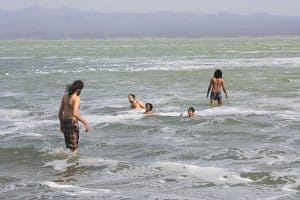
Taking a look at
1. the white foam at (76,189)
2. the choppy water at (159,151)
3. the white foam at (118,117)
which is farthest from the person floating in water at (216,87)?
the white foam at (76,189)

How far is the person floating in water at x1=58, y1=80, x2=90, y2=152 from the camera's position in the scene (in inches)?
404

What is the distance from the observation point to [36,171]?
10.2m

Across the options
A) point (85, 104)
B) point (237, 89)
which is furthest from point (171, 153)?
point (237, 89)

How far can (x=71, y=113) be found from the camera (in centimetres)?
1034

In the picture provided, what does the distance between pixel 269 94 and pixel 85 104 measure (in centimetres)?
667

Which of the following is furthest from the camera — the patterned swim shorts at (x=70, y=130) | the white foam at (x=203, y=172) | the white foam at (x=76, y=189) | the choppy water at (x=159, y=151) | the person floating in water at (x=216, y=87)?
the person floating in water at (x=216, y=87)

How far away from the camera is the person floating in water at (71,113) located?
33.7ft

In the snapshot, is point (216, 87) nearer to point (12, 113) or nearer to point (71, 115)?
point (12, 113)

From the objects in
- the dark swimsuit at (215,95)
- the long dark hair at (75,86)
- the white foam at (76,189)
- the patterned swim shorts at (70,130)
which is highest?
the long dark hair at (75,86)

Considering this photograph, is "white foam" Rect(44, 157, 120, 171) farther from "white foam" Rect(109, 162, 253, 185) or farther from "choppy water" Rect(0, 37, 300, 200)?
"white foam" Rect(109, 162, 253, 185)

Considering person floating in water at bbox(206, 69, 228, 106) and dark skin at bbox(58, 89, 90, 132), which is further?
person floating in water at bbox(206, 69, 228, 106)

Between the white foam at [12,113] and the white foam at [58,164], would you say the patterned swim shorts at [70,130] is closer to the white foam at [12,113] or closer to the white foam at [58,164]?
the white foam at [58,164]

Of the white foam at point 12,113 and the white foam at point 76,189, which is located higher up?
the white foam at point 76,189

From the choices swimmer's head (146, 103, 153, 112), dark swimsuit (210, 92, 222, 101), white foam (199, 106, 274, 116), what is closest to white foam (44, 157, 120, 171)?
swimmer's head (146, 103, 153, 112)
